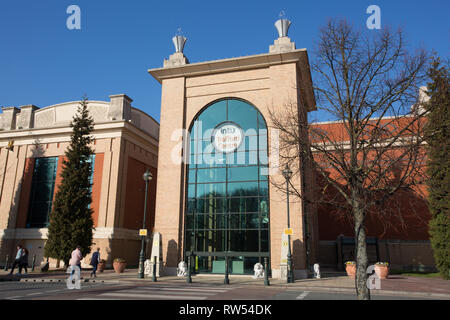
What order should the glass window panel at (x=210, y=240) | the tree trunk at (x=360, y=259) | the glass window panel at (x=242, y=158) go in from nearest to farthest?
the tree trunk at (x=360, y=259) → the glass window panel at (x=210, y=240) → the glass window panel at (x=242, y=158)

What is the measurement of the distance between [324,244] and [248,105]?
55.4ft

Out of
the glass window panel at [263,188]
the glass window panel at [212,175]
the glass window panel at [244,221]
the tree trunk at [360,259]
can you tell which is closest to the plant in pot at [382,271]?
the glass window panel at [244,221]

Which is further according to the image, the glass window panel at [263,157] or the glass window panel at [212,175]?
the glass window panel at [212,175]

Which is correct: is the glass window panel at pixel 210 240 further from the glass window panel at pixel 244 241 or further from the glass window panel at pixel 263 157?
the glass window panel at pixel 263 157

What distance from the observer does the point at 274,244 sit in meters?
21.6

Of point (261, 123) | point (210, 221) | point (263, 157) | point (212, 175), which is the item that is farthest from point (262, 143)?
point (210, 221)

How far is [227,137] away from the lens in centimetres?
2438

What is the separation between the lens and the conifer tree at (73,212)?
25.8 m

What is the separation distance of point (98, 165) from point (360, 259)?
89.4 feet

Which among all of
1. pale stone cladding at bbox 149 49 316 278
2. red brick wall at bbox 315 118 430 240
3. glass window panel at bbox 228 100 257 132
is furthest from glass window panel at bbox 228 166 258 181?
red brick wall at bbox 315 118 430 240

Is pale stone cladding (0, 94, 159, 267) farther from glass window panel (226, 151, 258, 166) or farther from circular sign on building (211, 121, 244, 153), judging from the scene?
glass window panel (226, 151, 258, 166)

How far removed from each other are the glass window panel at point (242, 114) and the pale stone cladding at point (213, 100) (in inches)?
17.3

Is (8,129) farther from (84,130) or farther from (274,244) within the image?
A: (274,244)
